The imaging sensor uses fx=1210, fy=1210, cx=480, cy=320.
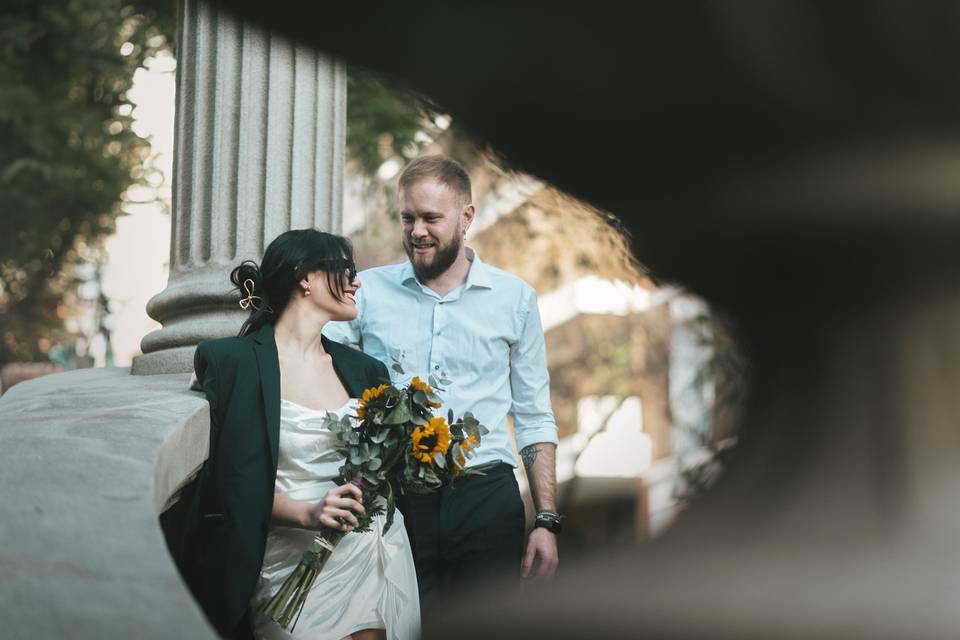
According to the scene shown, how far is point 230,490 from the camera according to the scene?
3.28 meters

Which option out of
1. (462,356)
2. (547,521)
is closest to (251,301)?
(462,356)

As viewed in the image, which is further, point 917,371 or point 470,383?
point 470,383

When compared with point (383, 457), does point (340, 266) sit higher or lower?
higher

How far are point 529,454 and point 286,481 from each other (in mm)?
981

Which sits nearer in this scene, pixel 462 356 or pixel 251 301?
pixel 251 301

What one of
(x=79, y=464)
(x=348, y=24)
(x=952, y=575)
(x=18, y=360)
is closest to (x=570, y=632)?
(x=952, y=575)

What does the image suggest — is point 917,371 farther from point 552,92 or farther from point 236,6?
point 236,6

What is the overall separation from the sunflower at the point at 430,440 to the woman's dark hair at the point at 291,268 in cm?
57

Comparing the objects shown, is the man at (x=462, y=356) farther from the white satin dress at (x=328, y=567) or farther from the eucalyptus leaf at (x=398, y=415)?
the eucalyptus leaf at (x=398, y=415)

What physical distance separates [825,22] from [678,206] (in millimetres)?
173

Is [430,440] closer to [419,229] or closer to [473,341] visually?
[473,341]

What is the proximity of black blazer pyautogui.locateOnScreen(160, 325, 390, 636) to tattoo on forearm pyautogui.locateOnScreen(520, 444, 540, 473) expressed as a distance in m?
0.99

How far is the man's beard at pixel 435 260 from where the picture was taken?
405cm

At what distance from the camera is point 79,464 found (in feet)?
7.41
